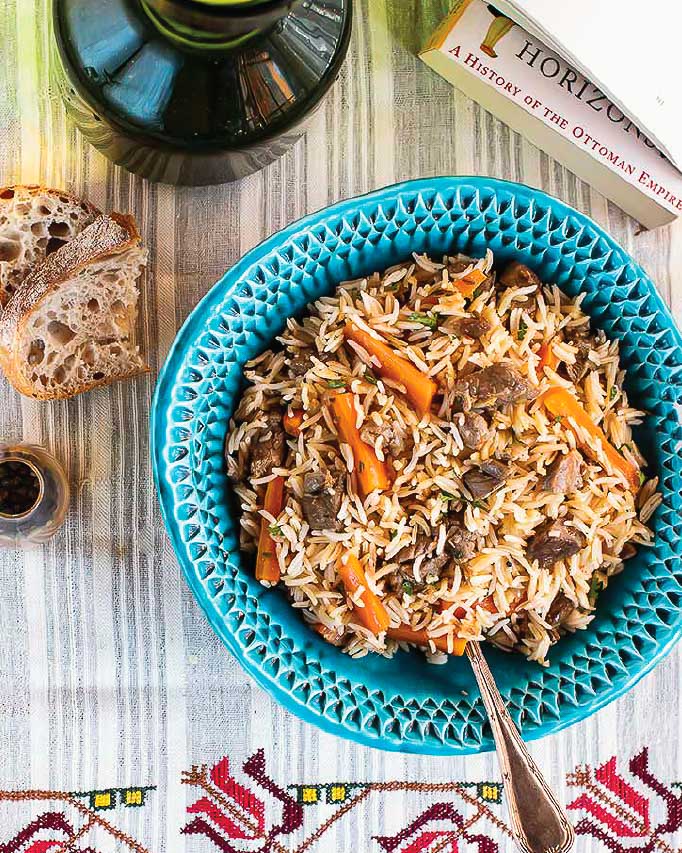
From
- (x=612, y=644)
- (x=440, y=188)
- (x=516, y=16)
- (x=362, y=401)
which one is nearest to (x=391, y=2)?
(x=516, y=16)

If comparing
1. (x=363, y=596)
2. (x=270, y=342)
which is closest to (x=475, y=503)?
(x=363, y=596)

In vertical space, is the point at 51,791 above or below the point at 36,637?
below

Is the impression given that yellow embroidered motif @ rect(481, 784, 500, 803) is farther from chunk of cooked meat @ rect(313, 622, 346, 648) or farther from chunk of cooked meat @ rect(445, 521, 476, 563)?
chunk of cooked meat @ rect(445, 521, 476, 563)

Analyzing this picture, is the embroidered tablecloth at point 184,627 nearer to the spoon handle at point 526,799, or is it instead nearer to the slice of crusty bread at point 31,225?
the slice of crusty bread at point 31,225

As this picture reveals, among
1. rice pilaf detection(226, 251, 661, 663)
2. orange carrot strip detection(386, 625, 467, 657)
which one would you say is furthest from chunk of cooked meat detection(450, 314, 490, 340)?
orange carrot strip detection(386, 625, 467, 657)

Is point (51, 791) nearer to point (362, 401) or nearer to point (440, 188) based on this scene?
point (362, 401)

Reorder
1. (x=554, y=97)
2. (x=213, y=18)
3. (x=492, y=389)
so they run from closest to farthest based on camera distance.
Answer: (x=213, y=18), (x=492, y=389), (x=554, y=97)

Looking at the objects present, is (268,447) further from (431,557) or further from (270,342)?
(431,557)
